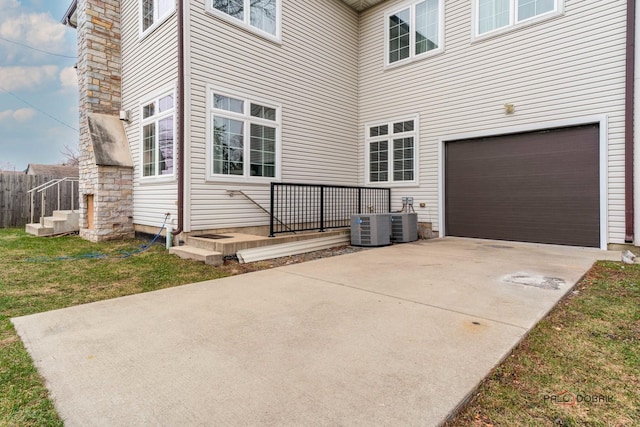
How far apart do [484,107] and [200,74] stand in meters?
5.85

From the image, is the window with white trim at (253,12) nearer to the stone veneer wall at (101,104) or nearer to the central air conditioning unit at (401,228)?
the stone veneer wall at (101,104)

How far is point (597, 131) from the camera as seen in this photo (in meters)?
6.05

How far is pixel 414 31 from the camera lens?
8.38m

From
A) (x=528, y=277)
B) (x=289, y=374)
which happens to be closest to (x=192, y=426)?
(x=289, y=374)

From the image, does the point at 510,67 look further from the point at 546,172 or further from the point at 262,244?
the point at 262,244

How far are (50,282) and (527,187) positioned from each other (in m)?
8.02

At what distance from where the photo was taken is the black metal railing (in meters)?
7.23

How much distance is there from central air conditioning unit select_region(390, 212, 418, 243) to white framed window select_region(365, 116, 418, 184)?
1.32 m

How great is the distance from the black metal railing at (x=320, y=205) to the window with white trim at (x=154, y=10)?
12.9 feet

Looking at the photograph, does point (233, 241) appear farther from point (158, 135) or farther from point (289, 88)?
point (289, 88)

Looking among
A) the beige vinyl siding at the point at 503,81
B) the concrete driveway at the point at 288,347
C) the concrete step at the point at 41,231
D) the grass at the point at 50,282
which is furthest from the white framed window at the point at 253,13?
the concrete step at the point at 41,231

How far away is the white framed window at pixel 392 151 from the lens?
8383 mm

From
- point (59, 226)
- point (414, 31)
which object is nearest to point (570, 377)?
point (414, 31)

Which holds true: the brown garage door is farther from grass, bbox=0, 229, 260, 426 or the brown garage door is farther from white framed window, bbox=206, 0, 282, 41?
grass, bbox=0, 229, 260, 426
